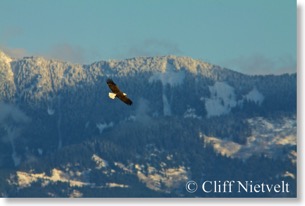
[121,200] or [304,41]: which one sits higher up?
[304,41]

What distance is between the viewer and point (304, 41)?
495 feet

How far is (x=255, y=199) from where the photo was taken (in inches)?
6053

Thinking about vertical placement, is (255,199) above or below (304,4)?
below

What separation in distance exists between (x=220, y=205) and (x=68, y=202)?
1907cm

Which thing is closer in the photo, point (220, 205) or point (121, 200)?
point (220, 205)

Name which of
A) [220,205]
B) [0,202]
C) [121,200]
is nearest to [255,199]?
[220,205]

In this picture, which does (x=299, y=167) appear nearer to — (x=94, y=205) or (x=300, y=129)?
(x=300, y=129)

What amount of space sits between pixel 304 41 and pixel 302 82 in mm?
5174

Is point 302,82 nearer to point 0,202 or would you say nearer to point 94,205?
point 94,205

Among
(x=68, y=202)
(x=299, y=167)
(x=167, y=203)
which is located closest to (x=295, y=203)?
(x=299, y=167)

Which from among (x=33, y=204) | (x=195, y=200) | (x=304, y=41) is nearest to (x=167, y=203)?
(x=195, y=200)

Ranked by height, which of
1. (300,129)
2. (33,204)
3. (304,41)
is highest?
(304,41)

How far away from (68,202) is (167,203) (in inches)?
475

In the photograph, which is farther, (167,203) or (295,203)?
(167,203)
